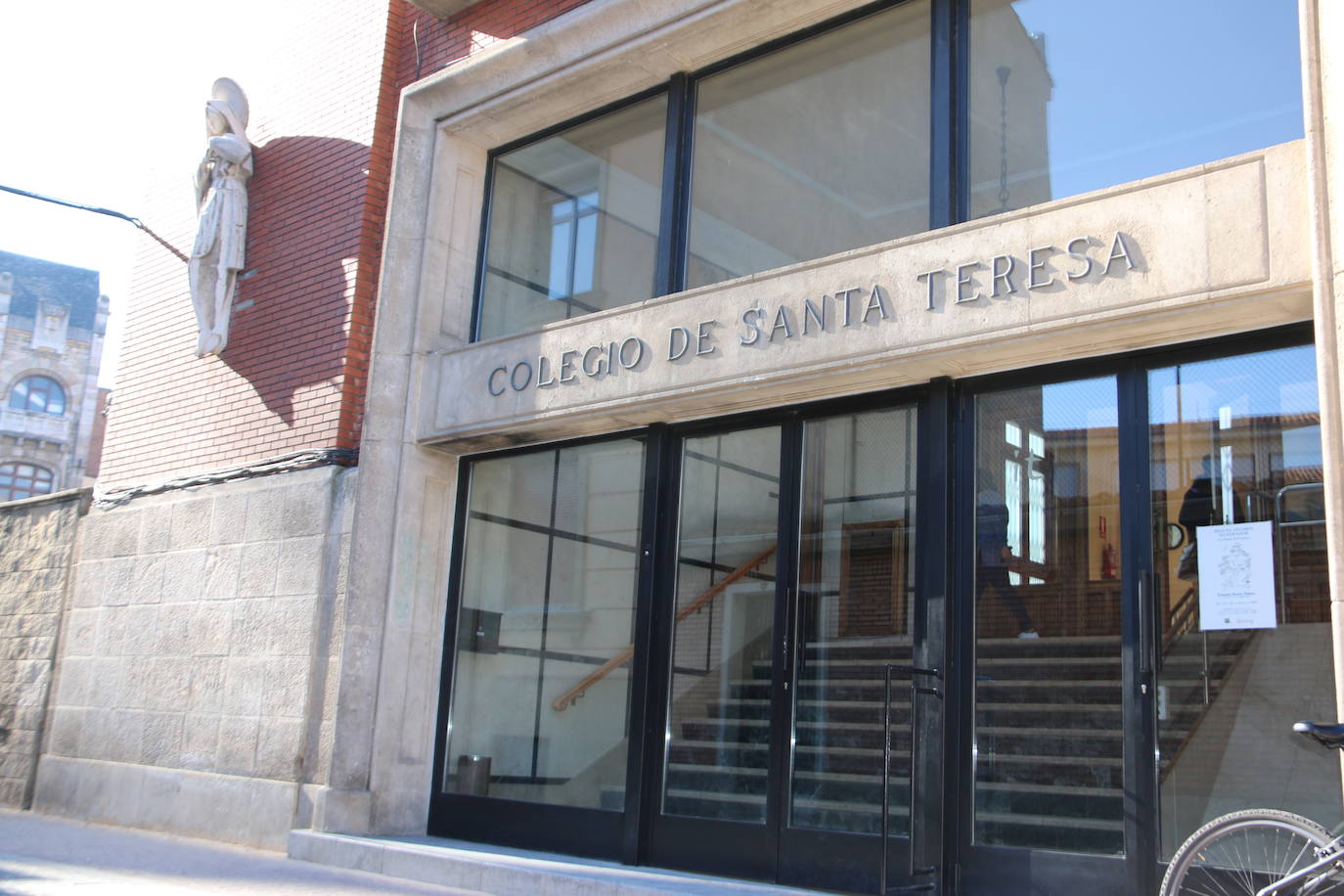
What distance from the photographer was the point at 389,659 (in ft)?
28.5

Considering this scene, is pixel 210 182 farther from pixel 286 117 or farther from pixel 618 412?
pixel 618 412

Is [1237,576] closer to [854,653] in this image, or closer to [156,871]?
[854,653]

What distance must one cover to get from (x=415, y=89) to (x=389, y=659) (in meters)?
4.29

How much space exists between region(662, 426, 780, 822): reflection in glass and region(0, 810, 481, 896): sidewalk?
1453 mm

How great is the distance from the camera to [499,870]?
6961 millimetres

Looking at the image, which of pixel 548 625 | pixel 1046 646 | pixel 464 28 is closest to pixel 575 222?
pixel 464 28

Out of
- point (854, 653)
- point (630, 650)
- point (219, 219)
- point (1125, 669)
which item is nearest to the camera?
point (1125, 669)

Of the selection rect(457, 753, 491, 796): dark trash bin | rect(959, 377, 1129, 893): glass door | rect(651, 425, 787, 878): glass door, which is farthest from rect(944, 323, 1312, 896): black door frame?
rect(457, 753, 491, 796): dark trash bin

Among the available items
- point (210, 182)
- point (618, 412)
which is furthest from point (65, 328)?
point (618, 412)

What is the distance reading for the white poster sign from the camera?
552 cm

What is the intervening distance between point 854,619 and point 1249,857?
241 cm

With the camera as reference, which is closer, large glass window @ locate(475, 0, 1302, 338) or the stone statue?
large glass window @ locate(475, 0, 1302, 338)

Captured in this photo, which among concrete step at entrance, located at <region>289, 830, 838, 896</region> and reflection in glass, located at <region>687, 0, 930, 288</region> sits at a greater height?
reflection in glass, located at <region>687, 0, 930, 288</region>

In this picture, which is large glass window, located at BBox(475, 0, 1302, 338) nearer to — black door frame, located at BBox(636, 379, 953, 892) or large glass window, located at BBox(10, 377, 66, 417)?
black door frame, located at BBox(636, 379, 953, 892)
